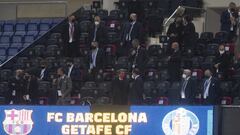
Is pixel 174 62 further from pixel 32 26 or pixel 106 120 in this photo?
pixel 32 26

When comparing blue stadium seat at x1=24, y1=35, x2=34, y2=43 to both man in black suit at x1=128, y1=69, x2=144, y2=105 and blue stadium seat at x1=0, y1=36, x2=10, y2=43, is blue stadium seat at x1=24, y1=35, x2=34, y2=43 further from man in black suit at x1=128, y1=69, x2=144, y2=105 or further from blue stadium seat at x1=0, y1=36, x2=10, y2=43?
man in black suit at x1=128, y1=69, x2=144, y2=105

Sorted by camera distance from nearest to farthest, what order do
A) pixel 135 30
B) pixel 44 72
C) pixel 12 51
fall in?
pixel 135 30, pixel 44 72, pixel 12 51

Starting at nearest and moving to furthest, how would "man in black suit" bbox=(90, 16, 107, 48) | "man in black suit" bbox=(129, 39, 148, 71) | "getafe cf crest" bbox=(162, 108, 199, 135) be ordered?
"getafe cf crest" bbox=(162, 108, 199, 135)
"man in black suit" bbox=(129, 39, 148, 71)
"man in black suit" bbox=(90, 16, 107, 48)

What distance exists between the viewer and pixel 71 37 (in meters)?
24.5

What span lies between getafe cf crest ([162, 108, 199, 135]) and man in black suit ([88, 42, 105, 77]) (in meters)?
7.04

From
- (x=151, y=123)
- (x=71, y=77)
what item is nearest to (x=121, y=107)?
(x=151, y=123)

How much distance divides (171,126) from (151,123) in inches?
18.8

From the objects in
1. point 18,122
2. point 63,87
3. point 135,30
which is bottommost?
point 18,122

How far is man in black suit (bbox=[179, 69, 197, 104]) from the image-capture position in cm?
2055

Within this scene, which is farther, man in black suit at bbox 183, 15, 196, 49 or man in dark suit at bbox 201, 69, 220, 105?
man in black suit at bbox 183, 15, 196, 49

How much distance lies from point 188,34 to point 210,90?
8.62ft

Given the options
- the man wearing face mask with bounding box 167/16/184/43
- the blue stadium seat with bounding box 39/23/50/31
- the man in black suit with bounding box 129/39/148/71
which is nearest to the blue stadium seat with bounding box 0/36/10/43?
the blue stadium seat with bounding box 39/23/50/31

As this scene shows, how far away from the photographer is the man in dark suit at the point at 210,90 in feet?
67.5

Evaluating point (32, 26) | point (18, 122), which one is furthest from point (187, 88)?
point (32, 26)
